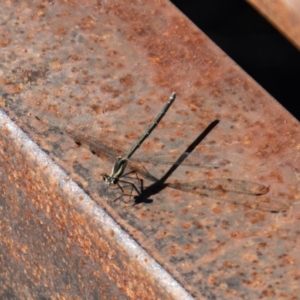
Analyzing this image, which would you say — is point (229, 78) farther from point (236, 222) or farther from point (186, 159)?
point (236, 222)

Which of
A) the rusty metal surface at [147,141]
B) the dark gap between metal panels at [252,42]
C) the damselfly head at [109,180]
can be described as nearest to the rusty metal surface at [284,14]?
the rusty metal surface at [147,141]

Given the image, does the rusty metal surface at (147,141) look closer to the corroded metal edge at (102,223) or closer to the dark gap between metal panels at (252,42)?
the corroded metal edge at (102,223)

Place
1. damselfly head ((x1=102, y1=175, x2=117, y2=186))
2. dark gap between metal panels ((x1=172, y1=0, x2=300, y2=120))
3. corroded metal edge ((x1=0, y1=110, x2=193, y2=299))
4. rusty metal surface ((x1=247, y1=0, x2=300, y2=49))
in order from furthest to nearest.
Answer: dark gap between metal panels ((x1=172, y1=0, x2=300, y2=120))
rusty metal surface ((x1=247, y1=0, x2=300, y2=49))
damselfly head ((x1=102, y1=175, x2=117, y2=186))
corroded metal edge ((x1=0, y1=110, x2=193, y2=299))

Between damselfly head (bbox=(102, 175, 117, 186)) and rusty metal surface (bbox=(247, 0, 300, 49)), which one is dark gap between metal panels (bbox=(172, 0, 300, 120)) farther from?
damselfly head (bbox=(102, 175, 117, 186))

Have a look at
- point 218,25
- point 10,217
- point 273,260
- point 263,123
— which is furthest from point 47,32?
point 218,25

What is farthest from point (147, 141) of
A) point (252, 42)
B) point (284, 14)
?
point (252, 42)

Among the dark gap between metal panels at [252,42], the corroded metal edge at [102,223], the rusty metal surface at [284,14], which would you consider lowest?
the dark gap between metal panels at [252,42]

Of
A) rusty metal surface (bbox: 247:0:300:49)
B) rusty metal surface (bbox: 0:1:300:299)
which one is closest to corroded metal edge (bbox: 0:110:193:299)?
rusty metal surface (bbox: 0:1:300:299)

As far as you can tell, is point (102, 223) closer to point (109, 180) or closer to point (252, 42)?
point (109, 180)
